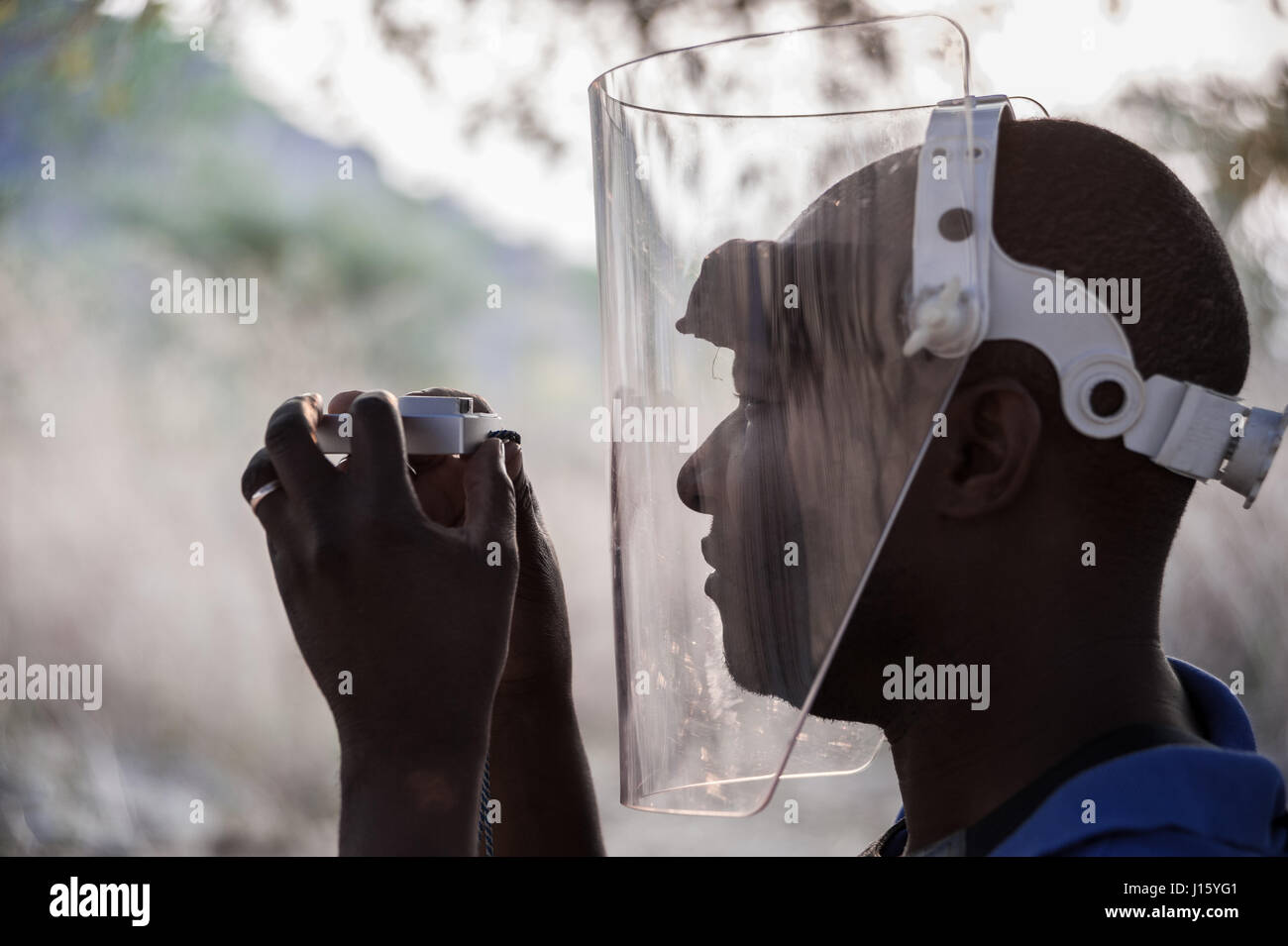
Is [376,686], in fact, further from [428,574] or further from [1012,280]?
[1012,280]

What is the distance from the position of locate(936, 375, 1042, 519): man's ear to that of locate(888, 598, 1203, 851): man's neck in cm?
11

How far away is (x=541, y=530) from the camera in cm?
148

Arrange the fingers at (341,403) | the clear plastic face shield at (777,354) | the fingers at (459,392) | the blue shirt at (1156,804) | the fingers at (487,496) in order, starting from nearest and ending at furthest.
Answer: the blue shirt at (1156,804), the clear plastic face shield at (777,354), the fingers at (487,496), the fingers at (341,403), the fingers at (459,392)

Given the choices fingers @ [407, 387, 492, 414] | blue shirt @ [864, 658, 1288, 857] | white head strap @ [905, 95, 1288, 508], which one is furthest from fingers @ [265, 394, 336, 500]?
blue shirt @ [864, 658, 1288, 857]

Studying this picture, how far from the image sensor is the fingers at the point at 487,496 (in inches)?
45.4

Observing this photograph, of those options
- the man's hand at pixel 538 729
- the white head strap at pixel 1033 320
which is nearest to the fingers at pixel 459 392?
the man's hand at pixel 538 729

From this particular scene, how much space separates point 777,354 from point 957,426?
20 cm

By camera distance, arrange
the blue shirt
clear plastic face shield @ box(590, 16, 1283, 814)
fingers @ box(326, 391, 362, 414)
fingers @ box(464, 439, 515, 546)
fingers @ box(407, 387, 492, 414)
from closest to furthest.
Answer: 1. the blue shirt
2. clear plastic face shield @ box(590, 16, 1283, 814)
3. fingers @ box(464, 439, 515, 546)
4. fingers @ box(326, 391, 362, 414)
5. fingers @ box(407, 387, 492, 414)

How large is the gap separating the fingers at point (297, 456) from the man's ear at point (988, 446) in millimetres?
606

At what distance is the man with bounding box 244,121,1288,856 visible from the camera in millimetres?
1068

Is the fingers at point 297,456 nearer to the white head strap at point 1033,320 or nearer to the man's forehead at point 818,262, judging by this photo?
the man's forehead at point 818,262

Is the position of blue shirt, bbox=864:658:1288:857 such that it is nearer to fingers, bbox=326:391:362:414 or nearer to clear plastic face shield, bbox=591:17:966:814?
clear plastic face shield, bbox=591:17:966:814

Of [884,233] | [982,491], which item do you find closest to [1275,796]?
[982,491]

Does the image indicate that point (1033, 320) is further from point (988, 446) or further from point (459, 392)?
point (459, 392)
